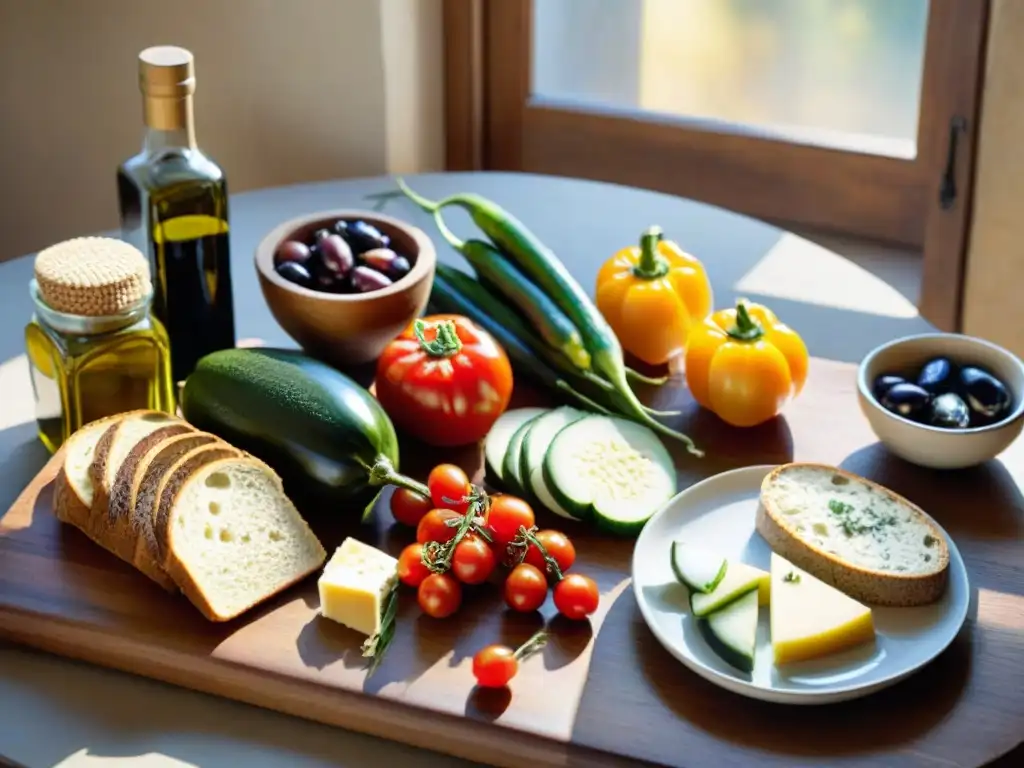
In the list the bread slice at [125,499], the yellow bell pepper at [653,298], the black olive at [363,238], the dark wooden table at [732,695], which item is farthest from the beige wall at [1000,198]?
the bread slice at [125,499]

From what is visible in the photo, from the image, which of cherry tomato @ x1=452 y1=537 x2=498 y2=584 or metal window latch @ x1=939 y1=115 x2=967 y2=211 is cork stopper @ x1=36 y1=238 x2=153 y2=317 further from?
metal window latch @ x1=939 y1=115 x2=967 y2=211

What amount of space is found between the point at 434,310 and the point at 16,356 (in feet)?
1.70

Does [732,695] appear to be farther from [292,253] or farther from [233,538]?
[292,253]

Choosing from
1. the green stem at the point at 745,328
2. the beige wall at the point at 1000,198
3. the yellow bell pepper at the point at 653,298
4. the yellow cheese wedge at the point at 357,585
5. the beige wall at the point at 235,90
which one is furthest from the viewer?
the beige wall at the point at 235,90

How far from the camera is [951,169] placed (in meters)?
2.17

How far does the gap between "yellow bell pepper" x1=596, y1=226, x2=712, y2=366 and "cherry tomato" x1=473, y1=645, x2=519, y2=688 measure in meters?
0.60

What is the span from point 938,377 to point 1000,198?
0.76 metres

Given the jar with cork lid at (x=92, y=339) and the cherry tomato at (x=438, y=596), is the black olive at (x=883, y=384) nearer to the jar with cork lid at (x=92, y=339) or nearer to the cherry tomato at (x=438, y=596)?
the cherry tomato at (x=438, y=596)

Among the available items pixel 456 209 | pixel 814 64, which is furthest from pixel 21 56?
pixel 814 64

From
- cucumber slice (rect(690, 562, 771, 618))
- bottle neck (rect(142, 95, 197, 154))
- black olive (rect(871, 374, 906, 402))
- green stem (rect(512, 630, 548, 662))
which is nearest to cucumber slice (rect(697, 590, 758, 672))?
cucumber slice (rect(690, 562, 771, 618))

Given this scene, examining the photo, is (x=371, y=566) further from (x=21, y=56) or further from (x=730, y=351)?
(x=21, y=56)

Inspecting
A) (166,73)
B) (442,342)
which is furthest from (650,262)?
(166,73)

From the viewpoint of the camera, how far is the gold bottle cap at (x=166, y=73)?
1368 mm

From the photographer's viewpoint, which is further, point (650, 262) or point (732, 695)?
point (650, 262)
